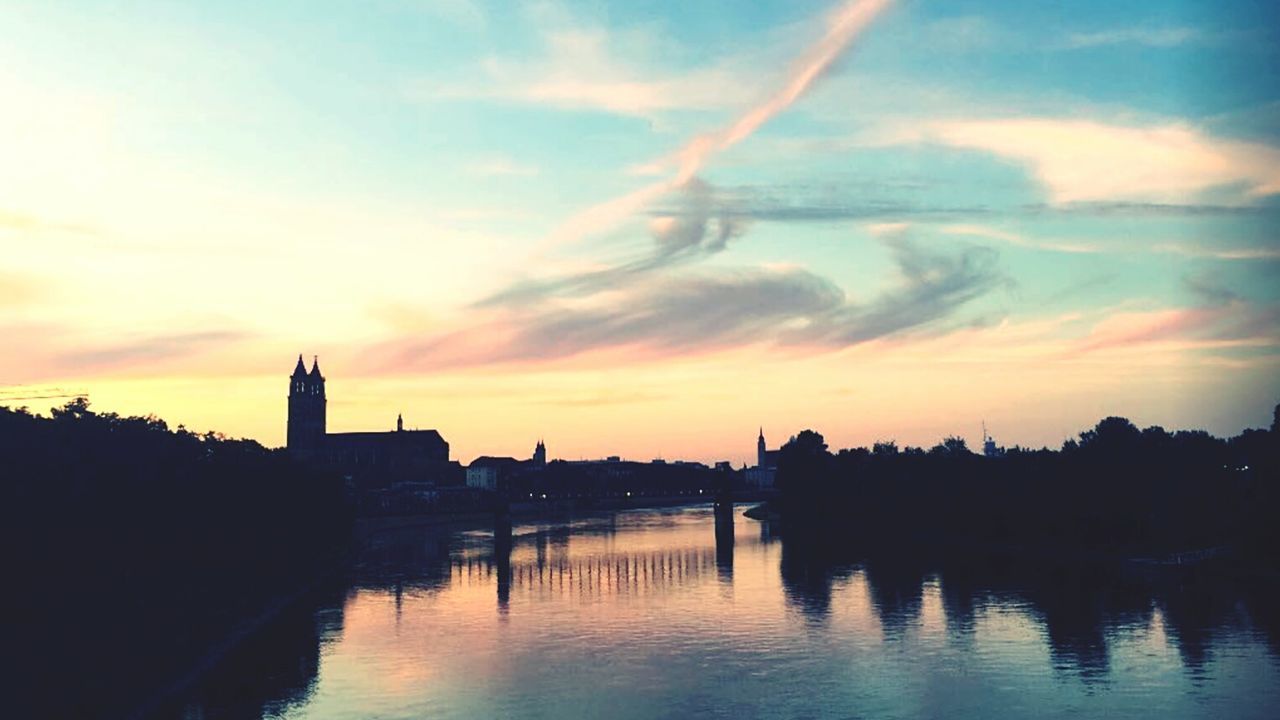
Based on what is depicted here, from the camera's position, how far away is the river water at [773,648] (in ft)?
165

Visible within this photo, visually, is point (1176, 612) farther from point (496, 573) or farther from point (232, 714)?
point (496, 573)

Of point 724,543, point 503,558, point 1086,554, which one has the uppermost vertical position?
point 724,543

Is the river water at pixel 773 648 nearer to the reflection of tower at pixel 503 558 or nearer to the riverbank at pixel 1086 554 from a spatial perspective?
the reflection of tower at pixel 503 558

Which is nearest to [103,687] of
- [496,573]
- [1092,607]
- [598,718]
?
[598,718]

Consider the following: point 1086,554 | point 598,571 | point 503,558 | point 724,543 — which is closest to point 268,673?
point 598,571

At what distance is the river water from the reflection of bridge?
88cm

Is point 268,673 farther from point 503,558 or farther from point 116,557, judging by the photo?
point 503,558

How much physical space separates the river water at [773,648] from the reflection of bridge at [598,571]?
2.89 ft

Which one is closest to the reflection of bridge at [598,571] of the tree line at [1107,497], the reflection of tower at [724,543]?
the reflection of tower at [724,543]

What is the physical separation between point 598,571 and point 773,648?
2210 inches

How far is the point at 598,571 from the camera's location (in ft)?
393

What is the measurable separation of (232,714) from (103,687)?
18.3ft

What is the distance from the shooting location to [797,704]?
49438mm

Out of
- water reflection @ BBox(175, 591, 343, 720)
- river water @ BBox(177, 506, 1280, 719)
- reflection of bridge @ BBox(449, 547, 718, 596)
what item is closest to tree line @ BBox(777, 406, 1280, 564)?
river water @ BBox(177, 506, 1280, 719)
